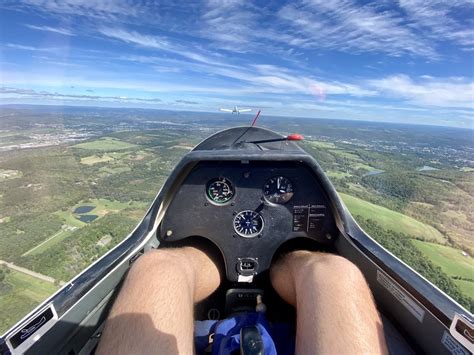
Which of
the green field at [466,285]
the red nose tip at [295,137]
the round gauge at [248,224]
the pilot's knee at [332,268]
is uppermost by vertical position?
the red nose tip at [295,137]

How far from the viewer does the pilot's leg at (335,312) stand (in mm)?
1132

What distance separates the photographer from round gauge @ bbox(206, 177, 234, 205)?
2.27 metres

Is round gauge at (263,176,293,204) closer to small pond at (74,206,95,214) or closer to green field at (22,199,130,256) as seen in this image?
green field at (22,199,130,256)

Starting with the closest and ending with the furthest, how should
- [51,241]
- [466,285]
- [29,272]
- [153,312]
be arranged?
[153,312] → [466,285] → [29,272] → [51,241]

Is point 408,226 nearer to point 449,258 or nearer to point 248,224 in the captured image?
point 449,258

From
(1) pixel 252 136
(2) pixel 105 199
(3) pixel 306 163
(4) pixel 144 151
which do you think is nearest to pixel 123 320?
(3) pixel 306 163

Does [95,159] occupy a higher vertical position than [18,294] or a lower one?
higher

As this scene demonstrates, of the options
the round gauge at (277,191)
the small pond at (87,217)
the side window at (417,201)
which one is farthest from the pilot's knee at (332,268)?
the small pond at (87,217)

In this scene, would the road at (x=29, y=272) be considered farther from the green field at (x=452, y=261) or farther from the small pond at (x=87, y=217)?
the green field at (x=452, y=261)

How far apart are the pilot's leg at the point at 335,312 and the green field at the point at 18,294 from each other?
18.0ft

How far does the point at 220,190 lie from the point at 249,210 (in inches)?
11.6

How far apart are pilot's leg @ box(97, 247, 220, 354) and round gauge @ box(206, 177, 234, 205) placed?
708mm

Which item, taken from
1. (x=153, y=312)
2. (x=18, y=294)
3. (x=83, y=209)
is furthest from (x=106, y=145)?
Result: (x=153, y=312)

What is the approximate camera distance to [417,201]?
45.8ft
